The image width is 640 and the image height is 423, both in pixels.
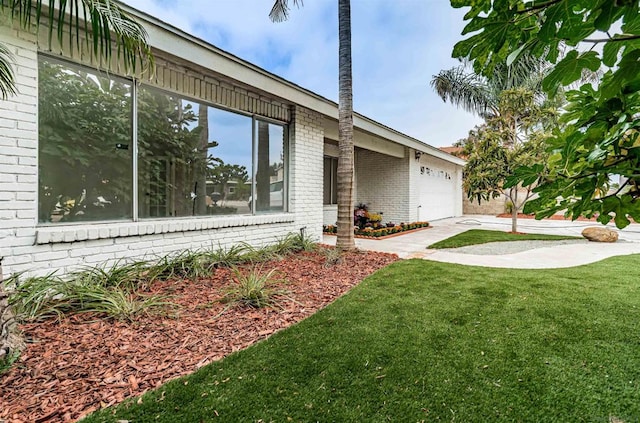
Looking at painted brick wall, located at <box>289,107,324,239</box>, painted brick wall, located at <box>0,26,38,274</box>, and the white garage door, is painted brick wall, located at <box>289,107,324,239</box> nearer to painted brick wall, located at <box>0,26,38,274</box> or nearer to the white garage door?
painted brick wall, located at <box>0,26,38,274</box>

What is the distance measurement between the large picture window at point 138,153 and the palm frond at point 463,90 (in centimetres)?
1635

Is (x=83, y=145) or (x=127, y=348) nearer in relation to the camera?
(x=127, y=348)

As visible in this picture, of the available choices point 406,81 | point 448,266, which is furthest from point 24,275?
point 406,81

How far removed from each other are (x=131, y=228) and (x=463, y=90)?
19.6m

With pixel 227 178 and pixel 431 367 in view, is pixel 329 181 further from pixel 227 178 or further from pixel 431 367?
pixel 431 367

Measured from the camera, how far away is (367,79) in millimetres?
15891

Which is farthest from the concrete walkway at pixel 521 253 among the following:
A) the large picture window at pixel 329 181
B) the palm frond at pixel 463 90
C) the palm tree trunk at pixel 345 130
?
the palm frond at pixel 463 90

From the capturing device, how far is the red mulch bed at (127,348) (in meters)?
2.10

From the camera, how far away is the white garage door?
47.7ft

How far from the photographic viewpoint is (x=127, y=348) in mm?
2701

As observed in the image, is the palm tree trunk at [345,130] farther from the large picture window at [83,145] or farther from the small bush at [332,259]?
the large picture window at [83,145]

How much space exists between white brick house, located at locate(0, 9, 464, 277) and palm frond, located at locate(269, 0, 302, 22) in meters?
2.14

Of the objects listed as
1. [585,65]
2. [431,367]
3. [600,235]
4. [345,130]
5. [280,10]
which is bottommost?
[431,367]

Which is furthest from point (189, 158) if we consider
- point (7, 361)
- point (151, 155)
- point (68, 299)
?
point (7, 361)
